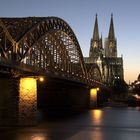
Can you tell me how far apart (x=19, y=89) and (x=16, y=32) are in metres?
13.0

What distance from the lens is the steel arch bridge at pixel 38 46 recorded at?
56031mm

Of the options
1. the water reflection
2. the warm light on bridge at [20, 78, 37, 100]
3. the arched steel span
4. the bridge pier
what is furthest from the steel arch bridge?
the water reflection

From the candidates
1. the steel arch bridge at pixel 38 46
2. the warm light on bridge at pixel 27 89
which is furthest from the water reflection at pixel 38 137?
the warm light on bridge at pixel 27 89

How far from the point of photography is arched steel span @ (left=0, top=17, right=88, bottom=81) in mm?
58759

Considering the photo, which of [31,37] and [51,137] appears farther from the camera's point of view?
[31,37]

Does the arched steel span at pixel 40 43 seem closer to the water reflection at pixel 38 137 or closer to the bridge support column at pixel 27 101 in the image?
the bridge support column at pixel 27 101

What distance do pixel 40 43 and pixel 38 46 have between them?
30.3 inches

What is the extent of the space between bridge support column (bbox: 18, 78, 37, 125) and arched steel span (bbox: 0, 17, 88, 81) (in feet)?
10.2

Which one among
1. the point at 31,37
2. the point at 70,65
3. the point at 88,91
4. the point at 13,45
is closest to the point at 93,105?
the point at 88,91

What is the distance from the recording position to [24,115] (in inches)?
2159

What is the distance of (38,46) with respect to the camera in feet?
259

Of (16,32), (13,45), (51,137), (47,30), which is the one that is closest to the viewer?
(51,137)

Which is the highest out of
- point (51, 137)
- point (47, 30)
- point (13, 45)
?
point (47, 30)

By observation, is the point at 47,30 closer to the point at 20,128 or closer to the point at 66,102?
the point at 20,128
